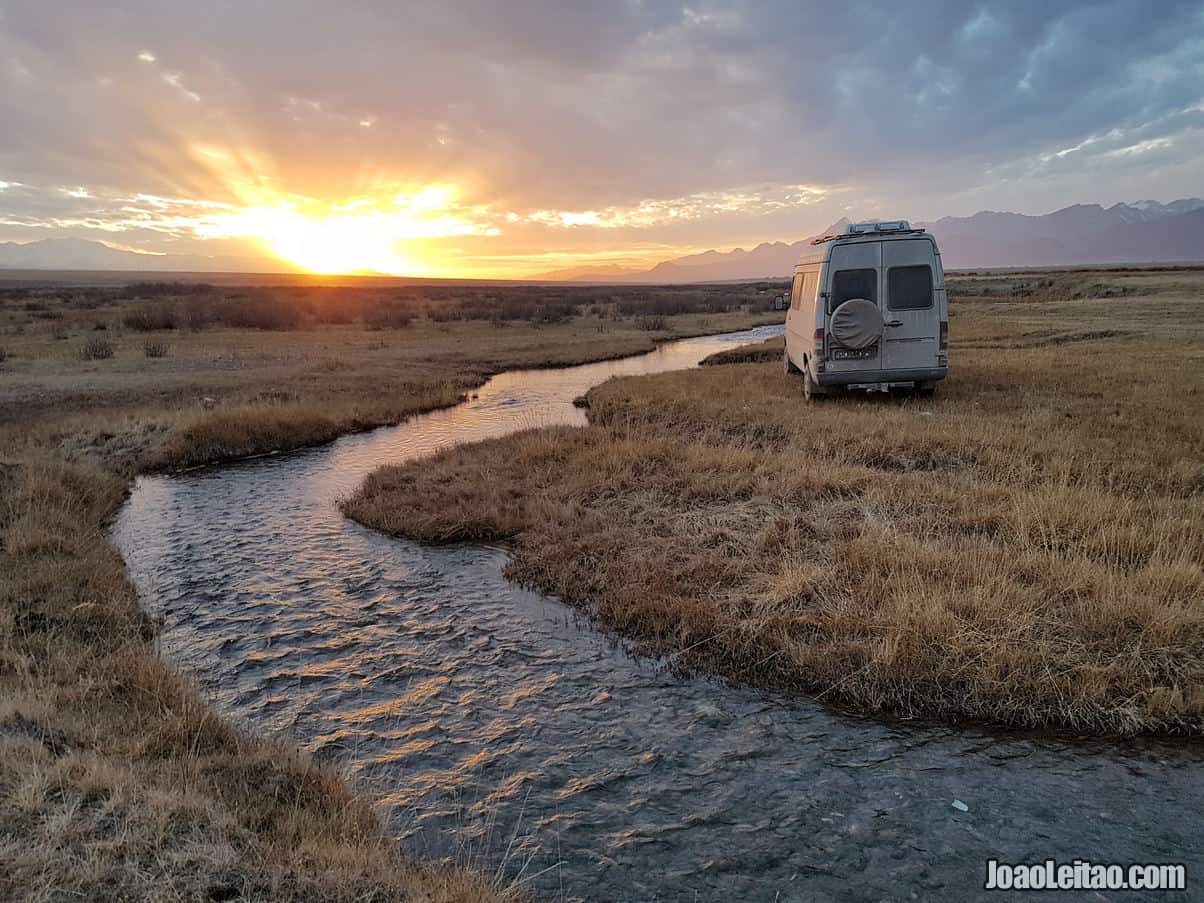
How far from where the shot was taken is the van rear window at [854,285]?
14.5 metres

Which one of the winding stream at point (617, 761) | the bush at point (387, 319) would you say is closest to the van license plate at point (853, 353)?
the winding stream at point (617, 761)

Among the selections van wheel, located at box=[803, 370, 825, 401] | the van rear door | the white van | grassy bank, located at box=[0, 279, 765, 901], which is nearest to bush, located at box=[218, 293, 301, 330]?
grassy bank, located at box=[0, 279, 765, 901]

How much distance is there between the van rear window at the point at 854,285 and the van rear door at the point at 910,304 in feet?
0.71

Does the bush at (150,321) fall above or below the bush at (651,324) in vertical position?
above

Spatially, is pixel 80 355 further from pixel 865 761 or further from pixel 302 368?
pixel 865 761

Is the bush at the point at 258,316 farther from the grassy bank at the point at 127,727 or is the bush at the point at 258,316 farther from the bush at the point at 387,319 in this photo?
the grassy bank at the point at 127,727

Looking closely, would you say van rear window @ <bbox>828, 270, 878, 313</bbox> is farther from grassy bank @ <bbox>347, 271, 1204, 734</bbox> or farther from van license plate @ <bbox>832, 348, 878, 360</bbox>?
grassy bank @ <bbox>347, 271, 1204, 734</bbox>

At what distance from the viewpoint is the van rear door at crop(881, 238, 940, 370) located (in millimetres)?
14266

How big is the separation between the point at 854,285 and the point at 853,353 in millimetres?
1489

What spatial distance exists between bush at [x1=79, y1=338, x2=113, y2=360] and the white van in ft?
97.6

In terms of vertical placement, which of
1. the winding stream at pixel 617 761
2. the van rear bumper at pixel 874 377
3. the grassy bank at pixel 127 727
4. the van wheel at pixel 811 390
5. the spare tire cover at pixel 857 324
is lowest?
the winding stream at pixel 617 761

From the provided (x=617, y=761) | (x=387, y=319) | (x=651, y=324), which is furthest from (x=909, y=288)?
(x=387, y=319)

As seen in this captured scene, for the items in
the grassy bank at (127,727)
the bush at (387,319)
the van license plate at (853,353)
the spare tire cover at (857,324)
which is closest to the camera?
the grassy bank at (127,727)

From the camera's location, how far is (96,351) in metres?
29.1
